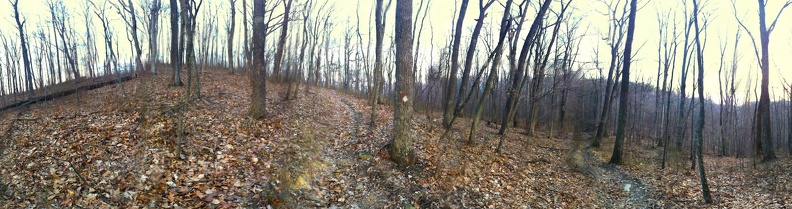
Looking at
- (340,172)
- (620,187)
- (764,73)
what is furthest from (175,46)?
(764,73)

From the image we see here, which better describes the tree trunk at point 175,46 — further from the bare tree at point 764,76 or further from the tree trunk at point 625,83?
the bare tree at point 764,76

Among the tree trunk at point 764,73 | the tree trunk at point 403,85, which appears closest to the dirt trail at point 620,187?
the tree trunk at point 403,85

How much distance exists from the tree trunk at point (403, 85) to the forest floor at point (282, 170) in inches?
15.0

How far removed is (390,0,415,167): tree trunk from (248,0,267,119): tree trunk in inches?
165

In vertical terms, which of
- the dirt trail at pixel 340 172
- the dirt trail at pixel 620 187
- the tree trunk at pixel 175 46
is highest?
the tree trunk at pixel 175 46

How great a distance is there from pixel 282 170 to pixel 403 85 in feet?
9.61

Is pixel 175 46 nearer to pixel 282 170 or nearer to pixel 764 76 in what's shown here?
pixel 282 170

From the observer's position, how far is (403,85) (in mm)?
7102

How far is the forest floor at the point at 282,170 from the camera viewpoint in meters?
5.21

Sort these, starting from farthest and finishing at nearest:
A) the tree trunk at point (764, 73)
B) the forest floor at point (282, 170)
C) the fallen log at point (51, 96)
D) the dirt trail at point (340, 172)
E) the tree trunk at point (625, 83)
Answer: the tree trunk at point (764, 73)
the fallen log at point (51, 96)
the tree trunk at point (625, 83)
the dirt trail at point (340, 172)
the forest floor at point (282, 170)

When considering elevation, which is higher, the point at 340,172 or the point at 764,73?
the point at 764,73

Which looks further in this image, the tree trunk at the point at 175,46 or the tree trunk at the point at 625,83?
the tree trunk at the point at 175,46

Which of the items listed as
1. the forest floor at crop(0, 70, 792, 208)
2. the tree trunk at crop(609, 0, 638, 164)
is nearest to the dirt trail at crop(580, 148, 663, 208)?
the forest floor at crop(0, 70, 792, 208)

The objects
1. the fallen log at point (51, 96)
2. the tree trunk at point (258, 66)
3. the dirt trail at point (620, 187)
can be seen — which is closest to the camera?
the dirt trail at point (620, 187)
